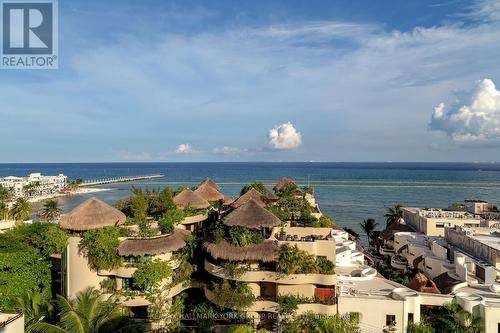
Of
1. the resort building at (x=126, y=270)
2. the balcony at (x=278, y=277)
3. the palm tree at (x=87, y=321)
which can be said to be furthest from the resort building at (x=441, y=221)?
the palm tree at (x=87, y=321)

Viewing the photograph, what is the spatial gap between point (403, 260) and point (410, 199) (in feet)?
210

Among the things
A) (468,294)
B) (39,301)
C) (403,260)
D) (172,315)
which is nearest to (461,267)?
(468,294)

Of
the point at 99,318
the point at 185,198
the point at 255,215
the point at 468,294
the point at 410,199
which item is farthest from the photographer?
the point at 410,199

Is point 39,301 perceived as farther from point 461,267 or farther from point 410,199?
point 410,199

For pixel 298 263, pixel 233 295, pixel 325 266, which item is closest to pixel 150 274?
pixel 233 295

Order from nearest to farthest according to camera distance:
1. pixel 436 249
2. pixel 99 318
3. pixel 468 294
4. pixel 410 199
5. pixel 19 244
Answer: pixel 99 318 < pixel 468 294 < pixel 19 244 < pixel 436 249 < pixel 410 199

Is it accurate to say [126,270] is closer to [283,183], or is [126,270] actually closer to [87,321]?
[87,321]

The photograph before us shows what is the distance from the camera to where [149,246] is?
19031 millimetres

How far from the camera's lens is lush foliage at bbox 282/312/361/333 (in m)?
15.9

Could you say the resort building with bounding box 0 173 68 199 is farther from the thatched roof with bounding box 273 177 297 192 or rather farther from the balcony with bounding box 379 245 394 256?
the balcony with bounding box 379 245 394 256

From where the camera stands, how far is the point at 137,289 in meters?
19.2

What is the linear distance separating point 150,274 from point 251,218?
627 cm

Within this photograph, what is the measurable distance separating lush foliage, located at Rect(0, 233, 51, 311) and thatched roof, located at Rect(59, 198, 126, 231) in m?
2.72

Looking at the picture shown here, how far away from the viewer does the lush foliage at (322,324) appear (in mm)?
15898
